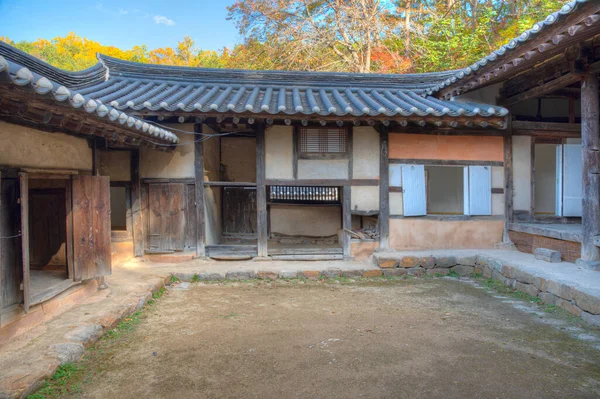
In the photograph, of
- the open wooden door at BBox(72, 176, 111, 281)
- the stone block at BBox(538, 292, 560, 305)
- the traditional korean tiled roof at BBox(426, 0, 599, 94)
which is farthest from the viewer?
the stone block at BBox(538, 292, 560, 305)

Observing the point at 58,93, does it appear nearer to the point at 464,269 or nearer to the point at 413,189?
the point at 413,189

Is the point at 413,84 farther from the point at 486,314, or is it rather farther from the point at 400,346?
the point at 400,346

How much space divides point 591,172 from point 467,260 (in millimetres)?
2928

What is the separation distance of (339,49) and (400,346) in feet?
51.8

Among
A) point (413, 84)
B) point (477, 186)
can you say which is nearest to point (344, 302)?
point (477, 186)

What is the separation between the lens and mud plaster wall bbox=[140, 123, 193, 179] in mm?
8305

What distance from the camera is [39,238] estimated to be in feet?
21.6

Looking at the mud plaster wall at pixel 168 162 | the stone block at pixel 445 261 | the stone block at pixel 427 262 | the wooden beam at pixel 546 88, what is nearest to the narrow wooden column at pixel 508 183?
the wooden beam at pixel 546 88

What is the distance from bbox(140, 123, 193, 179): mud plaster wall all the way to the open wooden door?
246 centimetres

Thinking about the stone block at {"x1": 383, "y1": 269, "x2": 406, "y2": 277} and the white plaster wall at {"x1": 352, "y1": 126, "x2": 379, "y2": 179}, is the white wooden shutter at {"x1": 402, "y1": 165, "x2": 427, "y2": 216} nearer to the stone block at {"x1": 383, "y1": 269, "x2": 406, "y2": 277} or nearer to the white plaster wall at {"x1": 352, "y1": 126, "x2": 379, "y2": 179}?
the white plaster wall at {"x1": 352, "y1": 126, "x2": 379, "y2": 179}

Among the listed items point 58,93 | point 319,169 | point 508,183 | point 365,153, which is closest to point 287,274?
point 319,169

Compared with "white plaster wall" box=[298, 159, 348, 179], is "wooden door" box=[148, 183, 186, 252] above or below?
below

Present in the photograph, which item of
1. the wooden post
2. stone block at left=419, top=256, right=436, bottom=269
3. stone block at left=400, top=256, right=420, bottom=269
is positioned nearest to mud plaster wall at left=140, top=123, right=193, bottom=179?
the wooden post

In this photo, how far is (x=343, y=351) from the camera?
4320mm
